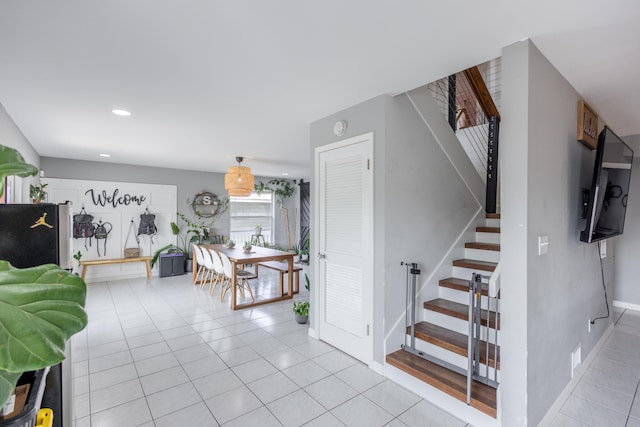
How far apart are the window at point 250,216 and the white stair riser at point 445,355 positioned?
599 cm

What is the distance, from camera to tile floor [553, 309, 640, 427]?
200 cm

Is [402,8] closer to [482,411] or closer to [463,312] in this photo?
[463,312]

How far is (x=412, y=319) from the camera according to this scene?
8.16 feet

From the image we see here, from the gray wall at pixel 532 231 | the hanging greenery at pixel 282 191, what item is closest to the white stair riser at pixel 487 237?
the gray wall at pixel 532 231

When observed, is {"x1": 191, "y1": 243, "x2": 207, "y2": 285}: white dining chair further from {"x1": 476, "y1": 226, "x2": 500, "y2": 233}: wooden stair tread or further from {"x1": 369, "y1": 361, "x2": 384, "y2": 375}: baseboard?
{"x1": 476, "y1": 226, "x2": 500, "y2": 233}: wooden stair tread

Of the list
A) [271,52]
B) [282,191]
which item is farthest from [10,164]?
[282,191]

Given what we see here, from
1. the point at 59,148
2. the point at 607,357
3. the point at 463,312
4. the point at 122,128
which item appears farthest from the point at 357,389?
the point at 59,148

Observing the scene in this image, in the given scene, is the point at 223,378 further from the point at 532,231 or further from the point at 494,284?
the point at 532,231

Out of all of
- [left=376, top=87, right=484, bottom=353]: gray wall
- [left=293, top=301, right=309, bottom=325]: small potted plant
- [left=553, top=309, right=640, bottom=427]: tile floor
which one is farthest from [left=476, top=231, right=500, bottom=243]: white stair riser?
[left=293, top=301, right=309, bottom=325]: small potted plant

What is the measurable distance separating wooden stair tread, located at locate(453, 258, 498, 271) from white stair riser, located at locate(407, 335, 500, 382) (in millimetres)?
825

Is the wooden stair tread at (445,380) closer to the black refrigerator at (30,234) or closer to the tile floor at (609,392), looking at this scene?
the tile floor at (609,392)

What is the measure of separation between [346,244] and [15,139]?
3846mm

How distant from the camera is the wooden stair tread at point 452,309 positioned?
2.38 m

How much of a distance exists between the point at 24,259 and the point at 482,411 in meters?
2.77
